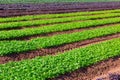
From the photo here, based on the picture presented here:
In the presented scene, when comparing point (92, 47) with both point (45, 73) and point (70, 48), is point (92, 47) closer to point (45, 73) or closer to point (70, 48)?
point (70, 48)

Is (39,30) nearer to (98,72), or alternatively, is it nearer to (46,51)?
(46,51)

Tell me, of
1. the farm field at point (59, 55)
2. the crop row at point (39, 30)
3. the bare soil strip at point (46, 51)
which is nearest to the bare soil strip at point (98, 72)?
the farm field at point (59, 55)

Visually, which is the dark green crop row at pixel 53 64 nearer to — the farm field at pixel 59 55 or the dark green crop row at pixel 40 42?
the farm field at pixel 59 55

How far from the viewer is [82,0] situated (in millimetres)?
81125

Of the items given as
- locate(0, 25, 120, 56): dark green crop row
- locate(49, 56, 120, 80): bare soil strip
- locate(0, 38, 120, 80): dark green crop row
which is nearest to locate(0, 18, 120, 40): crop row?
locate(0, 25, 120, 56): dark green crop row

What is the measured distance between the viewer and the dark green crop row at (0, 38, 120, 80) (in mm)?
17672

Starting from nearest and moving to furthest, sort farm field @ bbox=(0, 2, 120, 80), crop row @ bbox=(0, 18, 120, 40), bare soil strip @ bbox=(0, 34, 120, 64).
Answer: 1. farm field @ bbox=(0, 2, 120, 80)
2. bare soil strip @ bbox=(0, 34, 120, 64)
3. crop row @ bbox=(0, 18, 120, 40)

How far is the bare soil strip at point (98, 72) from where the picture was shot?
747 inches

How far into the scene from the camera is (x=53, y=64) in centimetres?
1983

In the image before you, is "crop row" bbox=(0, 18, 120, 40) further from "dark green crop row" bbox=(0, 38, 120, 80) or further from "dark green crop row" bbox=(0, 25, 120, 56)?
"dark green crop row" bbox=(0, 38, 120, 80)

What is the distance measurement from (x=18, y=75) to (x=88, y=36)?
13.9 meters

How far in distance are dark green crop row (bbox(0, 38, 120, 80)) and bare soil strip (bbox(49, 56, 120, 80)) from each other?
0.30 metres

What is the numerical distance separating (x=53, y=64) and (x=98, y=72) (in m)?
3.19

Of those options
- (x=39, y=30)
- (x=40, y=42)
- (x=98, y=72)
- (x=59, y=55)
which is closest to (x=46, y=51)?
(x=40, y=42)
